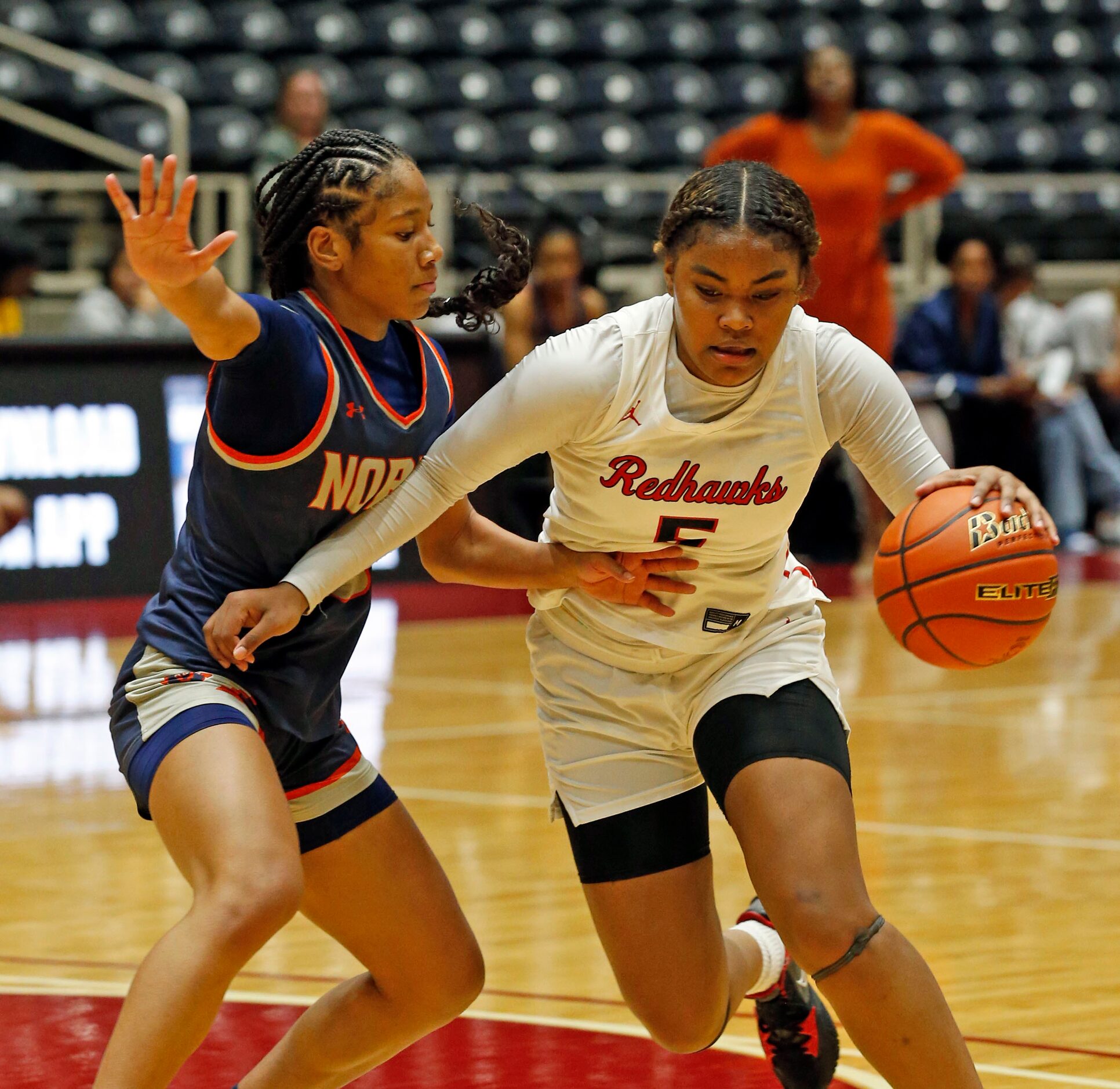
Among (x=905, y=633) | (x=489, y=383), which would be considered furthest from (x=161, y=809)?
(x=489, y=383)

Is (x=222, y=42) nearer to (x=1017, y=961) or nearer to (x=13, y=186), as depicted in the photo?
(x=13, y=186)

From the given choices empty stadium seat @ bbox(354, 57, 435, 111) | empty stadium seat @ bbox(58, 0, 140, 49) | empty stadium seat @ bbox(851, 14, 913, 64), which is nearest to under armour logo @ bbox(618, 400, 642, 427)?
empty stadium seat @ bbox(58, 0, 140, 49)

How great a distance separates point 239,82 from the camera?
Answer: 40.9 feet

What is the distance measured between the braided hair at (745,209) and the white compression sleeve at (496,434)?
0.21 meters

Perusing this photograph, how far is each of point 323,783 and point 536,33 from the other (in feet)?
39.3

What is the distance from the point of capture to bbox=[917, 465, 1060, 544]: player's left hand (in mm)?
2701

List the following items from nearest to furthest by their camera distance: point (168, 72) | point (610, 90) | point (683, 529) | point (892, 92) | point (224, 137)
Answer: point (683, 529), point (224, 137), point (168, 72), point (610, 90), point (892, 92)

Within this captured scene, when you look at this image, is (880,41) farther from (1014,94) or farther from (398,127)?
(398,127)

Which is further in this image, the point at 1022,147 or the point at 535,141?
the point at 1022,147

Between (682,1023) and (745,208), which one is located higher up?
(745,208)

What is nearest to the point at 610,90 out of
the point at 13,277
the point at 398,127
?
the point at 398,127

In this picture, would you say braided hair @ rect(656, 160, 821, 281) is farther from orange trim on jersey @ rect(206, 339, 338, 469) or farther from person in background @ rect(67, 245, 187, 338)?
person in background @ rect(67, 245, 187, 338)

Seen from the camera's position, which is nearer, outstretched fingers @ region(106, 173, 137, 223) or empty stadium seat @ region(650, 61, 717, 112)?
outstretched fingers @ region(106, 173, 137, 223)

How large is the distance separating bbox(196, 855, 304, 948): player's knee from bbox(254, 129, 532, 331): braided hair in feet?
2.99
